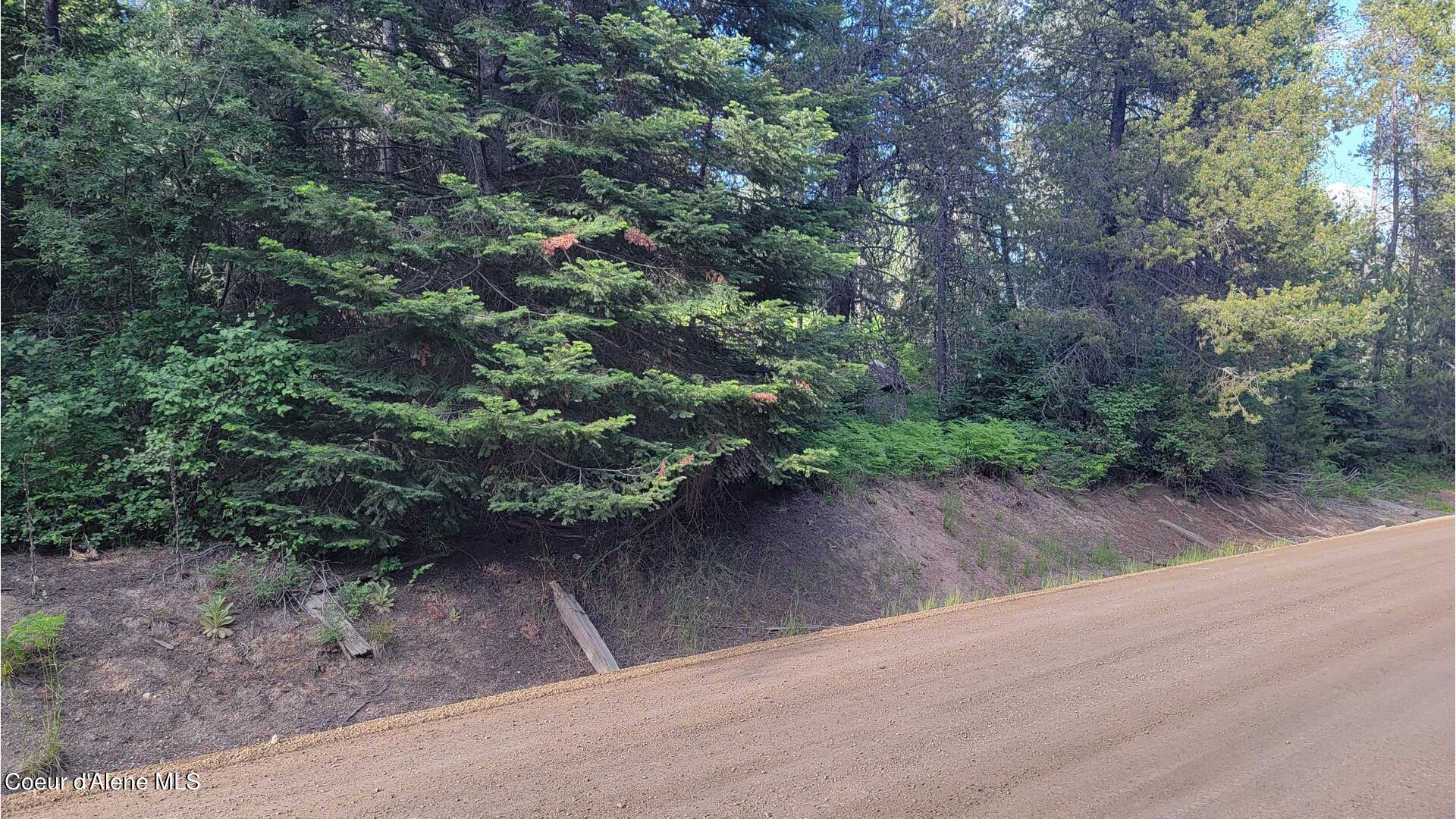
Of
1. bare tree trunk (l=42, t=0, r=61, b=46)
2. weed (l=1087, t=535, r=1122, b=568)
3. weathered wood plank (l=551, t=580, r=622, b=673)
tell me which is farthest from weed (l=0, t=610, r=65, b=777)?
weed (l=1087, t=535, r=1122, b=568)

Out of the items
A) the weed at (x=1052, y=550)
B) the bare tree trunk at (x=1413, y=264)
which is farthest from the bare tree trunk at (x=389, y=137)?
the bare tree trunk at (x=1413, y=264)

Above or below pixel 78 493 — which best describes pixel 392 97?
above

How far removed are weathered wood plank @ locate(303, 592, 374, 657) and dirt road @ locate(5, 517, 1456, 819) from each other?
141cm

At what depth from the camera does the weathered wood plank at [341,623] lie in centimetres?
605

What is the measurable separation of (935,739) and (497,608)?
4402 mm

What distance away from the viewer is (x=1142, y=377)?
15.1m

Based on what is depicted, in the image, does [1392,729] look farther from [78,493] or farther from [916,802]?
[78,493]

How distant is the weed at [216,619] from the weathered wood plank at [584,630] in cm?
267

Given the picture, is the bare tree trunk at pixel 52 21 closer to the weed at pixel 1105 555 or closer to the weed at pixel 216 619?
the weed at pixel 216 619

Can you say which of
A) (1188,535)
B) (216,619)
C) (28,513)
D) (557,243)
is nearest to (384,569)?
(216,619)

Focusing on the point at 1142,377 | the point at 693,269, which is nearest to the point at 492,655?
the point at 693,269

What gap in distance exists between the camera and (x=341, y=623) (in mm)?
6160

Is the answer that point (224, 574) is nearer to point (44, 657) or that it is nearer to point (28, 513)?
point (44, 657)

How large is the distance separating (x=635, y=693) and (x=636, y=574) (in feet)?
9.28
